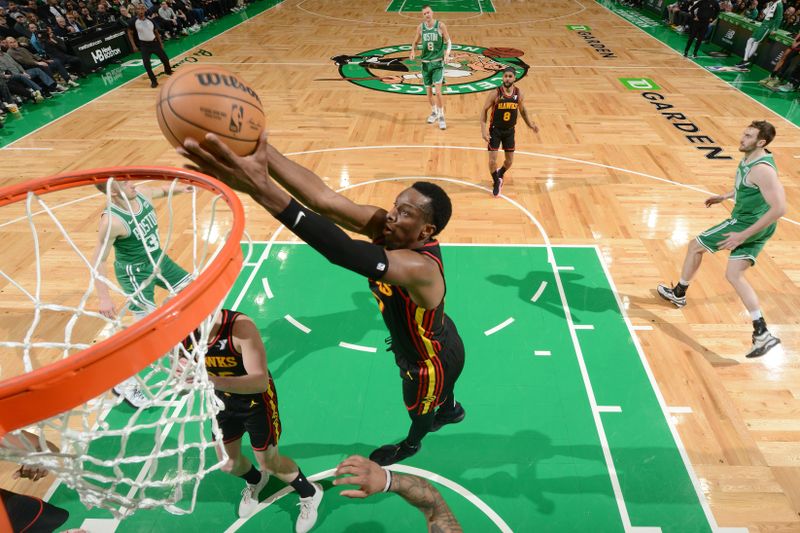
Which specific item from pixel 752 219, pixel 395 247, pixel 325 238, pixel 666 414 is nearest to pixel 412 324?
pixel 395 247

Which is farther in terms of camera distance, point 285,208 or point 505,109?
point 505,109

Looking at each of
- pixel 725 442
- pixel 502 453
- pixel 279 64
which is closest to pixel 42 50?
pixel 279 64

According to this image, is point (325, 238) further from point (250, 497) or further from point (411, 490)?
point (250, 497)

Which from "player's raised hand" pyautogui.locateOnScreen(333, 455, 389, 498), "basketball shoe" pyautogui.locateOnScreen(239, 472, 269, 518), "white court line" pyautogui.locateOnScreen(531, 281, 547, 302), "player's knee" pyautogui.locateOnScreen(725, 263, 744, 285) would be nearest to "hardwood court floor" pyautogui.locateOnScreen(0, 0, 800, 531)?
"player's knee" pyautogui.locateOnScreen(725, 263, 744, 285)

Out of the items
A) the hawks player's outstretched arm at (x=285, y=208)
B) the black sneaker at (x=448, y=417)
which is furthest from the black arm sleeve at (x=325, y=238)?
the black sneaker at (x=448, y=417)

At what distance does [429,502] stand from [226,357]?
1.24 metres

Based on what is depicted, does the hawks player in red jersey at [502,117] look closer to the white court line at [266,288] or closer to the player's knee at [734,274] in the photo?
the player's knee at [734,274]

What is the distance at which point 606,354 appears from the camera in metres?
4.36

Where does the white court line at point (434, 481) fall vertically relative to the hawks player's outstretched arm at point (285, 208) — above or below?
below

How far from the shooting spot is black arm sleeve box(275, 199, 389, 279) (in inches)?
68.6

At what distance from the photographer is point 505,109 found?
6.39 m

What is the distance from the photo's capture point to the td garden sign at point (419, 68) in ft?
37.0

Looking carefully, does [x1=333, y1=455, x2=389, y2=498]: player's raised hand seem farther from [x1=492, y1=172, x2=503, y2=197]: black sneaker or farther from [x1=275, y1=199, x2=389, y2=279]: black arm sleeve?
[x1=492, y1=172, x2=503, y2=197]: black sneaker

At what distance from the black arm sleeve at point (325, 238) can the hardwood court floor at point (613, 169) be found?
307 centimetres
